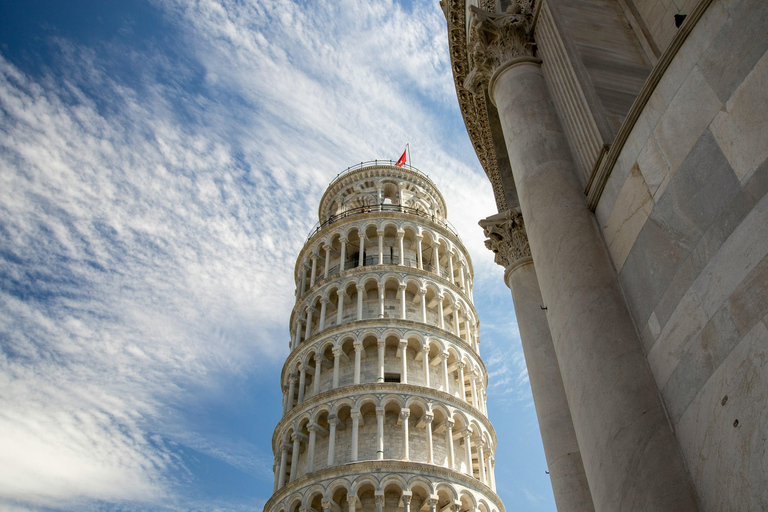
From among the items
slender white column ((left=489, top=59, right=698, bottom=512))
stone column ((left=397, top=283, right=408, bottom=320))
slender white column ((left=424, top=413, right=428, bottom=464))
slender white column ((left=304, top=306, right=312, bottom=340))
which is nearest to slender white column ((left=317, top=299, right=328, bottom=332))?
slender white column ((left=304, top=306, right=312, bottom=340))

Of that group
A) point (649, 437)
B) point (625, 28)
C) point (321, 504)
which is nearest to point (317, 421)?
point (321, 504)

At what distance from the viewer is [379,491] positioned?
2514 centimetres

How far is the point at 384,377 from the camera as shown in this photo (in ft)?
99.5

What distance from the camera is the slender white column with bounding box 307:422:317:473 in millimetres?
27417

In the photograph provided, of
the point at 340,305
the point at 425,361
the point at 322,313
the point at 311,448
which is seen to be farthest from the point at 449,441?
the point at 322,313

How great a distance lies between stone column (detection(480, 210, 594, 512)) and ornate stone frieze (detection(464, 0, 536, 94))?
328cm

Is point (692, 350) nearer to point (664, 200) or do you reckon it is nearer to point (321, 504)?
point (664, 200)

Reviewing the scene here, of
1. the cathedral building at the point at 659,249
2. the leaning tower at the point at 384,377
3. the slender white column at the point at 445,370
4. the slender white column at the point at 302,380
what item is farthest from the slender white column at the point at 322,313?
the cathedral building at the point at 659,249

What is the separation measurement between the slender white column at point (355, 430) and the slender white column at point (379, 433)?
0.87 meters

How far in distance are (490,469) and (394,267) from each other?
1134 cm

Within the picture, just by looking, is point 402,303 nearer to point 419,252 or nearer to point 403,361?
point 403,361

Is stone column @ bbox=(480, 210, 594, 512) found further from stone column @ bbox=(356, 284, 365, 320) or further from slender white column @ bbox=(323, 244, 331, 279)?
slender white column @ bbox=(323, 244, 331, 279)

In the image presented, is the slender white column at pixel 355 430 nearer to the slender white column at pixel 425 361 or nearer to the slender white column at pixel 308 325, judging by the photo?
the slender white column at pixel 425 361

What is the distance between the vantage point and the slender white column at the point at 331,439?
2699 centimetres
